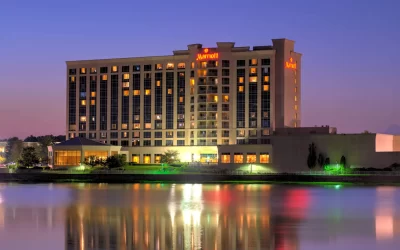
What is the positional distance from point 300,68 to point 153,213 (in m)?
109

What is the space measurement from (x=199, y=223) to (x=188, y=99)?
112 m

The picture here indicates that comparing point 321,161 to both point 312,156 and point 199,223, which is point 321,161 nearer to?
point 312,156

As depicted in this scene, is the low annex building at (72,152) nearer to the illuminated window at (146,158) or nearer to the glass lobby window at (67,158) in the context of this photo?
the glass lobby window at (67,158)

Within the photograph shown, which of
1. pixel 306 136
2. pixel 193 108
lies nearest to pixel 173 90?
pixel 193 108

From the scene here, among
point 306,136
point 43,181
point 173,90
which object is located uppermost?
point 173,90

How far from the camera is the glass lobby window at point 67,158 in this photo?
13888 cm

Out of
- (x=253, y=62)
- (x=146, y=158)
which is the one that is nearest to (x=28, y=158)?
(x=146, y=158)

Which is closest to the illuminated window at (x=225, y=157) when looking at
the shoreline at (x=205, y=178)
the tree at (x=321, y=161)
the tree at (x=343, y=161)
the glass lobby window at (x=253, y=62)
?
the shoreline at (x=205, y=178)

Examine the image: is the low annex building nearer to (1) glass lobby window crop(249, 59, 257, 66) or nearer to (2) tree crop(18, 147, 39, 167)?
(2) tree crop(18, 147, 39, 167)

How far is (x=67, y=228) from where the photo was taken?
4403 centimetres

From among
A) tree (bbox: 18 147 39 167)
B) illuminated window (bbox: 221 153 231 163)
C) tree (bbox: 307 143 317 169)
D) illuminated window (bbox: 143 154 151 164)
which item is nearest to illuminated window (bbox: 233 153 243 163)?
illuminated window (bbox: 221 153 231 163)

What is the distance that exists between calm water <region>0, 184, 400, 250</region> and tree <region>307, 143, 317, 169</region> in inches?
1908

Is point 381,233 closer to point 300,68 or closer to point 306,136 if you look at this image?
point 306,136

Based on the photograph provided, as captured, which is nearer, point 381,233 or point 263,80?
point 381,233
